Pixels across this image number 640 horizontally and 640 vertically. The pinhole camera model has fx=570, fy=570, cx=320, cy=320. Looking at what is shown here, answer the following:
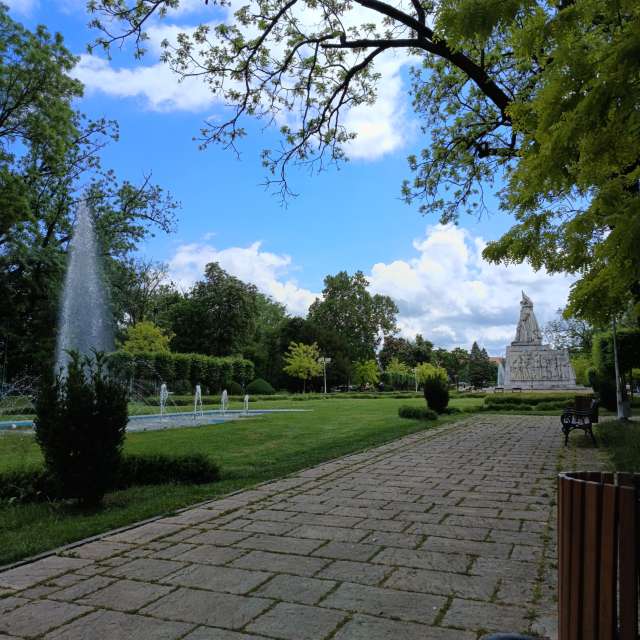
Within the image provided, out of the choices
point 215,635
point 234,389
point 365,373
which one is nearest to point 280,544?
point 215,635

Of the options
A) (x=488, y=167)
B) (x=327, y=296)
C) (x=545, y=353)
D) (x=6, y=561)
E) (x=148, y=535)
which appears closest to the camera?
(x=6, y=561)

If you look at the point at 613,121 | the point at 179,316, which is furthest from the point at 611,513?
the point at 179,316

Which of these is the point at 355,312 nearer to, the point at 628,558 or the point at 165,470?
the point at 165,470

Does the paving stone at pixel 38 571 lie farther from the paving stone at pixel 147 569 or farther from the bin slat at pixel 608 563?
the bin slat at pixel 608 563

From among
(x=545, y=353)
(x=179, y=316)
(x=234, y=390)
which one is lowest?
(x=234, y=390)

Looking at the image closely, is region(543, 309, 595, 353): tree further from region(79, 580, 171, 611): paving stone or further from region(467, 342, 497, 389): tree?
region(79, 580, 171, 611): paving stone

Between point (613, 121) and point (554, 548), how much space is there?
3.07m

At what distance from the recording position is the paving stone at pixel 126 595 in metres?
3.34

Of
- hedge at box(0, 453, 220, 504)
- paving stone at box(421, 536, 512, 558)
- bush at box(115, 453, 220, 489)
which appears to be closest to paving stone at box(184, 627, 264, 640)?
paving stone at box(421, 536, 512, 558)

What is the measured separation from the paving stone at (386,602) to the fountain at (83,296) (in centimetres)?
2378

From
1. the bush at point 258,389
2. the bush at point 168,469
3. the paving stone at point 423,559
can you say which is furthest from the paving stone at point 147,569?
the bush at point 258,389

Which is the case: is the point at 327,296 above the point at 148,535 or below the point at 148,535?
above

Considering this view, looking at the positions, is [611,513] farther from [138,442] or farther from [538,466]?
[138,442]

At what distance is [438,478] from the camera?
7.43 metres
